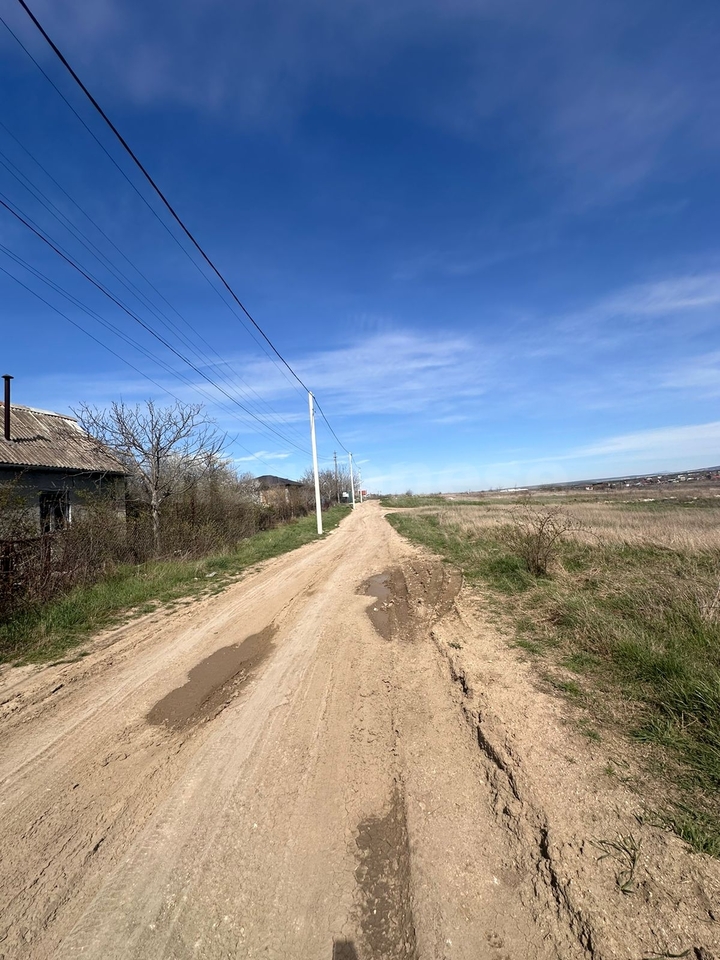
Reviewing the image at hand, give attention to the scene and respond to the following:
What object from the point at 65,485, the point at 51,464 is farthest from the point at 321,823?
the point at 65,485

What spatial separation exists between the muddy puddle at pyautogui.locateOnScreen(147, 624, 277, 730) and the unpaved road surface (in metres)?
0.03

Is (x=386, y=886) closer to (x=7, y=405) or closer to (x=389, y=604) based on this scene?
(x=389, y=604)

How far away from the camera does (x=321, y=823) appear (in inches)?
106

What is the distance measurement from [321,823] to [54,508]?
16346mm

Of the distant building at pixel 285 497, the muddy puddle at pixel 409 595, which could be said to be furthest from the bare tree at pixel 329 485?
the muddy puddle at pixel 409 595

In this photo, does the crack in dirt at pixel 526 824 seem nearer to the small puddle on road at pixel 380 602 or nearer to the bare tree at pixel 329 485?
the small puddle on road at pixel 380 602

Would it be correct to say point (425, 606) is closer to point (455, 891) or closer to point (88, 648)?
point (88, 648)

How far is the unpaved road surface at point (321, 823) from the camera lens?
2025 mm

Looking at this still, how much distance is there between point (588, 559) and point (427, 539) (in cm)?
781

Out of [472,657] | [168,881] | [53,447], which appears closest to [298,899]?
[168,881]

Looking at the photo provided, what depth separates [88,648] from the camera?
611cm

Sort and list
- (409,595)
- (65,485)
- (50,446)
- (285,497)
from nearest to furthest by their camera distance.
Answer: (409,595)
(65,485)
(50,446)
(285,497)

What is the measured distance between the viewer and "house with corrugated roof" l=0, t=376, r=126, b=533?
46.6ft

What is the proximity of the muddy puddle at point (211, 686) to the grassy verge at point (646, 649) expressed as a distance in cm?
327
